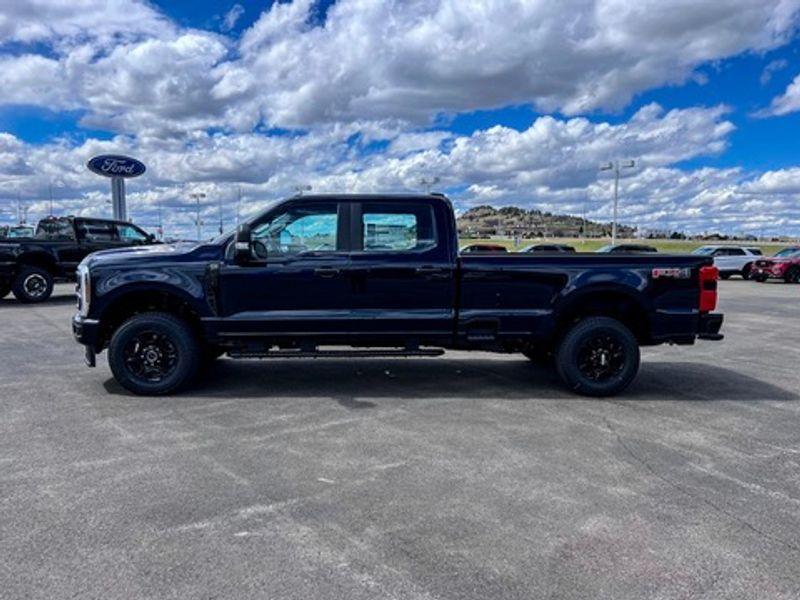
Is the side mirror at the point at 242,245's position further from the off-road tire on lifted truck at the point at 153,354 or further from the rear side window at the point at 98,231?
the rear side window at the point at 98,231

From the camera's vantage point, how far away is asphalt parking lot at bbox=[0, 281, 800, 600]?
303 cm

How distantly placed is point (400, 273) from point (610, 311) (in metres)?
2.33

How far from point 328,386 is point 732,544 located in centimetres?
435

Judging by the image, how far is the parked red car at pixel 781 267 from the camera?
27750mm

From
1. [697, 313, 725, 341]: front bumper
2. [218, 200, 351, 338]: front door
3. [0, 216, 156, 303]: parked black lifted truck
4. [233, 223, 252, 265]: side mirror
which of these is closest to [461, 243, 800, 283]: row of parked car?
[0, 216, 156, 303]: parked black lifted truck

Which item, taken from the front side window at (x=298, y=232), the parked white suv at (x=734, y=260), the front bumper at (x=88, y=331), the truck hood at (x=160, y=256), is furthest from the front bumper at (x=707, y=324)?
the parked white suv at (x=734, y=260)

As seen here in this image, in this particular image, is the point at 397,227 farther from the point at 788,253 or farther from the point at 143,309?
the point at 788,253

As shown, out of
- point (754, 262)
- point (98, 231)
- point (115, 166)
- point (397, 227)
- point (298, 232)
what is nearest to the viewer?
point (298, 232)

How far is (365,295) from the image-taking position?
6.38m

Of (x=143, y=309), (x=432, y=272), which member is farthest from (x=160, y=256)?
(x=432, y=272)

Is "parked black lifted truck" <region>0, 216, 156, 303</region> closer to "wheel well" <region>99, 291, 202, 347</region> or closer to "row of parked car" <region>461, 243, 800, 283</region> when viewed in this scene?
"wheel well" <region>99, 291, 202, 347</region>

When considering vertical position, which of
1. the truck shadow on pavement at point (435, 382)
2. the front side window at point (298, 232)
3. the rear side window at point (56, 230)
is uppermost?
the rear side window at point (56, 230)

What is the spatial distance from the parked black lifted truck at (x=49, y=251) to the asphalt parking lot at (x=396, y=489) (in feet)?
30.0

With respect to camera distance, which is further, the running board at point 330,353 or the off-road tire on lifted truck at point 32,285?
the off-road tire on lifted truck at point 32,285
